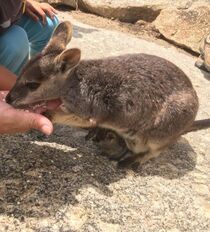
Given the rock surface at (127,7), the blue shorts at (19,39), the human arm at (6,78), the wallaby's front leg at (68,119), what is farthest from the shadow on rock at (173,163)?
the rock surface at (127,7)

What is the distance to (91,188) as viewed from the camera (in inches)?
155

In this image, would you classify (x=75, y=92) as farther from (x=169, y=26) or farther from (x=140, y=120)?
(x=169, y=26)

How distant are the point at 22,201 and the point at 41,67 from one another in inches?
41.6

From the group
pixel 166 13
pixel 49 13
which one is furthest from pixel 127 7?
pixel 49 13

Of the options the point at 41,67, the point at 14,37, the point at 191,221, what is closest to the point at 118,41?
the point at 14,37

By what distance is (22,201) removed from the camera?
362 centimetres

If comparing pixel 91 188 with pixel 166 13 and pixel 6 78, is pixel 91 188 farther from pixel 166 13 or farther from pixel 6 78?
pixel 166 13

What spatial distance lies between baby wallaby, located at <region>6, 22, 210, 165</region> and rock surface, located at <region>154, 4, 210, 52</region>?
3.75m

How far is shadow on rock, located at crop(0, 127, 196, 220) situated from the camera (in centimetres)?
366

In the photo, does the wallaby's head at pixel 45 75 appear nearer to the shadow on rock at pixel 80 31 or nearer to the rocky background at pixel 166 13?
the shadow on rock at pixel 80 31

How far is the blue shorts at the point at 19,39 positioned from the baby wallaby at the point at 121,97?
0.47m

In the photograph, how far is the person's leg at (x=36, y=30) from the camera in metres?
5.01

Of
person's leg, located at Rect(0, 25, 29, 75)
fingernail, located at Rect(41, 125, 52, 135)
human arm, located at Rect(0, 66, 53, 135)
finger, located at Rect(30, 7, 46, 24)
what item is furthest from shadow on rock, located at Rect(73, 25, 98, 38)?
fingernail, located at Rect(41, 125, 52, 135)

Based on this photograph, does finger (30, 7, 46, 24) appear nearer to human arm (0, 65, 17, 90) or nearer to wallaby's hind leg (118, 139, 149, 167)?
human arm (0, 65, 17, 90)
